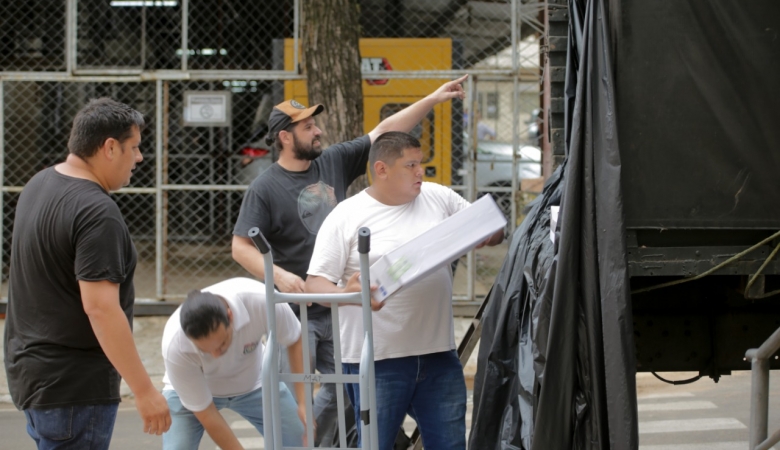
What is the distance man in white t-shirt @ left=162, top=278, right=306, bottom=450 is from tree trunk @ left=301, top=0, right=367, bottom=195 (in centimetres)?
360

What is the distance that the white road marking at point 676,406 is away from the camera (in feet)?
24.2

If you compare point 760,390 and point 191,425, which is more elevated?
point 760,390

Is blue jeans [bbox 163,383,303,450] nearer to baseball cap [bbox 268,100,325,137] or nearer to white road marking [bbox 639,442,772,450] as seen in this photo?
baseball cap [bbox 268,100,325,137]

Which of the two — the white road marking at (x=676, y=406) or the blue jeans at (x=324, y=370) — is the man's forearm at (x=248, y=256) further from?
the white road marking at (x=676, y=406)

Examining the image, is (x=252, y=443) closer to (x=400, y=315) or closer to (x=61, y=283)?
(x=400, y=315)

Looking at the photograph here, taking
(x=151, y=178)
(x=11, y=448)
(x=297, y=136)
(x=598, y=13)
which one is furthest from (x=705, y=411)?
(x=151, y=178)

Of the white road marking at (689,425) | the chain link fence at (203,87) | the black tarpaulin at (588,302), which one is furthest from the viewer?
the chain link fence at (203,87)

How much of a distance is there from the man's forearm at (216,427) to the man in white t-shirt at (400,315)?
594 mm

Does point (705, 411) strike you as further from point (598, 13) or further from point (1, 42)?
point (1, 42)

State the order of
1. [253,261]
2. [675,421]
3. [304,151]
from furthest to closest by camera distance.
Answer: [675,421], [304,151], [253,261]

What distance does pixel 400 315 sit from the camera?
4102mm

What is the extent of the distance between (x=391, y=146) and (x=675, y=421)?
3993 mm

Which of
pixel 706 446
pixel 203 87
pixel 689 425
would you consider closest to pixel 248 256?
pixel 706 446

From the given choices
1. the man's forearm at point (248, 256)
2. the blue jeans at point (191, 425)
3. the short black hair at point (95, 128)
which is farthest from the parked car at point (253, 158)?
the short black hair at point (95, 128)
